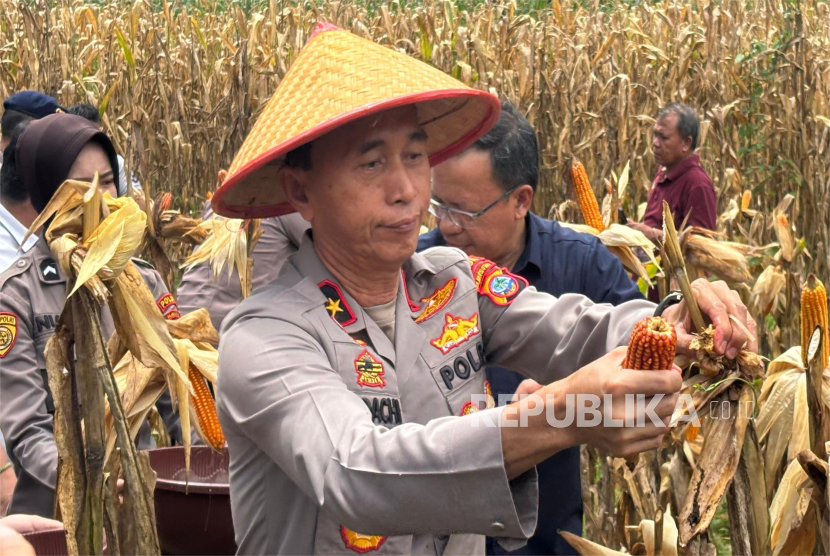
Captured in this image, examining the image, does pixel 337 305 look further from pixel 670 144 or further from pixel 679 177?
pixel 670 144

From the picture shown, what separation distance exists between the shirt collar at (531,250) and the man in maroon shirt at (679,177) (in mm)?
3418

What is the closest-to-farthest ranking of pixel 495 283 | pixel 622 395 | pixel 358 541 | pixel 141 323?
pixel 622 395, pixel 358 541, pixel 495 283, pixel 141 323

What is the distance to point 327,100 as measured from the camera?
5.34 feet

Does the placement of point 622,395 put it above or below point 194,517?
above

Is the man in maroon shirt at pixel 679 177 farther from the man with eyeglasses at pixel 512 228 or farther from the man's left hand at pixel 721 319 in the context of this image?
the man's left hand at pixel 721 319

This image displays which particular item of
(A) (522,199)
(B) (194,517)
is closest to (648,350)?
(A) (522,199)

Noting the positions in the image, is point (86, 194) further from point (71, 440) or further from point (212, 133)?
point (212, 133)

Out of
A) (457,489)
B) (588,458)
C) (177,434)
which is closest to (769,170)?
(588,458)

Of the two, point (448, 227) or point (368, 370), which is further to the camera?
point (448, 227)

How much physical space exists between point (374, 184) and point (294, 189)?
0.64 ft

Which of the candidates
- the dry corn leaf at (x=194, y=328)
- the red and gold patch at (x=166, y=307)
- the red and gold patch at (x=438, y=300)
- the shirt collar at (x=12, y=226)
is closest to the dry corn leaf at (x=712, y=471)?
the red and gold patch at (x=438, y=300)

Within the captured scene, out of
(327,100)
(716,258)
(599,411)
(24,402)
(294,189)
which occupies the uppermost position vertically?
(327,100)

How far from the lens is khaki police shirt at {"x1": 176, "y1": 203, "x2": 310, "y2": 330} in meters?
3.50

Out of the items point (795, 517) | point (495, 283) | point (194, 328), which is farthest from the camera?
point (194, 328)
